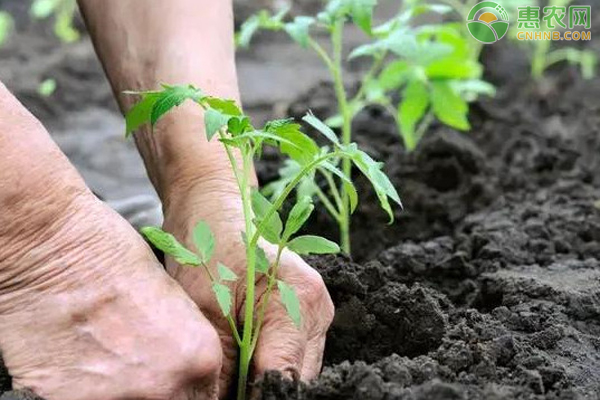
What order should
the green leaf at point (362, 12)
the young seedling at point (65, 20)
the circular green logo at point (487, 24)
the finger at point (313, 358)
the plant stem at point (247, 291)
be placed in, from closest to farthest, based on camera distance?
the plant stem at point (247, 291), the finger at point (313, 358), the green leaf at point (362, 12), the circular green logo at point (487, 24), the young seedling at point (65, 20)

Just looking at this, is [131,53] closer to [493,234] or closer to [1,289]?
[1,289]

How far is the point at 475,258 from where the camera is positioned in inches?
86.1

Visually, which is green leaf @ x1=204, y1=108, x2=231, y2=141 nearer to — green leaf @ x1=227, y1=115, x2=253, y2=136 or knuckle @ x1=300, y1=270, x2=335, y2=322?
green leaf @ x1=227, y1=115, x2=253, y2=136

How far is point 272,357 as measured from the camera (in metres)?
1.47

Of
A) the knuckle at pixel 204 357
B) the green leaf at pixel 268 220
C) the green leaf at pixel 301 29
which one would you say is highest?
the green leaf at pixel 301 29

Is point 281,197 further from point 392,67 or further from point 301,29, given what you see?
point 392,67

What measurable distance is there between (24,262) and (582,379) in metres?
0.86

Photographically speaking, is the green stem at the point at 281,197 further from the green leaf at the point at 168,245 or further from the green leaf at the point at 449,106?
the green leaf at the point at 449,106

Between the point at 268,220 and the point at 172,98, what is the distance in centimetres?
22

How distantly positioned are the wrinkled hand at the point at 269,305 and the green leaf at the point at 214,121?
331 millimetres

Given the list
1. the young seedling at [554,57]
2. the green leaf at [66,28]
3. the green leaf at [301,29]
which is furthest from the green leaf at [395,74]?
the green leaf at [66,28]

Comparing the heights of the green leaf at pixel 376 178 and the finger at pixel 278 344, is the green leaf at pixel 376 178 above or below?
above

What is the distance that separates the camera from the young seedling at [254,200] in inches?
52.8

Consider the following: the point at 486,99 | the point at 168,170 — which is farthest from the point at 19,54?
the point at 168,170
